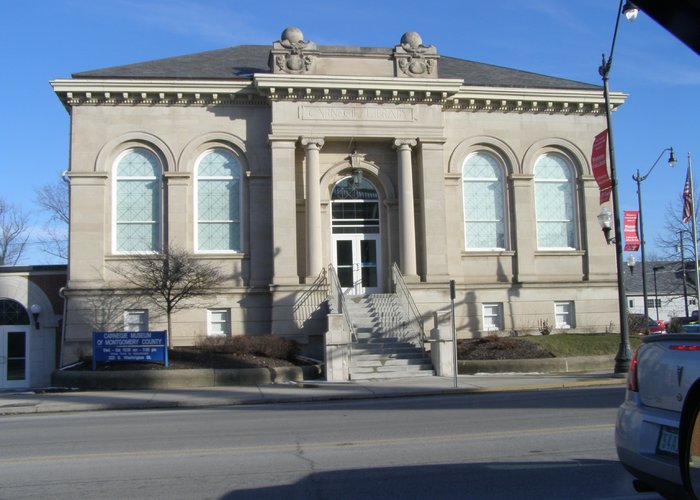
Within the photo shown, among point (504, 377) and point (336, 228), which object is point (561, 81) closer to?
point (336, 228)

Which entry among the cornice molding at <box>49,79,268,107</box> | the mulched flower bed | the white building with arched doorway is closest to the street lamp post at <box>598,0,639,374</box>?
the mulched flower bed

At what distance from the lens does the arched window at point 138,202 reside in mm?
26094

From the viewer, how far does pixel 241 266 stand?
85.9 ft

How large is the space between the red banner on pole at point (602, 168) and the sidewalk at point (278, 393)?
5585mm

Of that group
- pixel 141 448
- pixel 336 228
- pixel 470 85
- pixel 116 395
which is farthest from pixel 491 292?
pixel 141 448

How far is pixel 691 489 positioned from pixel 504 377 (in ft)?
52.1

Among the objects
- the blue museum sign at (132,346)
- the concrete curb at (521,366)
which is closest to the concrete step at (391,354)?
the concrete curb at (521,366)

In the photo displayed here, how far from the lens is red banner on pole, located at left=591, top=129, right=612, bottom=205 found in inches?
844

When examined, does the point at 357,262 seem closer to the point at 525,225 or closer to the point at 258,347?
the point at 258,347

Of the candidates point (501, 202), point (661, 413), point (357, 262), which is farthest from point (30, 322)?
point (661, 413)

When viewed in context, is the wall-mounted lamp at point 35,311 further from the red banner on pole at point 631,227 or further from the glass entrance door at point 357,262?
the red banner on pole at point 631,227

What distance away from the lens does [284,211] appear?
25.6m

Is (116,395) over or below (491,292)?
below

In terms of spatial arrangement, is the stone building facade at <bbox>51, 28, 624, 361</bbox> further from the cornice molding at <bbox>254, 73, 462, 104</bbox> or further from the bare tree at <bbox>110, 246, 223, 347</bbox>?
the bare tree at <bbox>110, 246, 223, 347</bbox>
